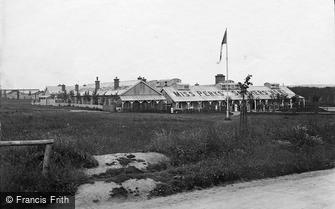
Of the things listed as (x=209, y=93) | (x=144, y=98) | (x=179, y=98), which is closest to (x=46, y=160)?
(x=179, y=98)

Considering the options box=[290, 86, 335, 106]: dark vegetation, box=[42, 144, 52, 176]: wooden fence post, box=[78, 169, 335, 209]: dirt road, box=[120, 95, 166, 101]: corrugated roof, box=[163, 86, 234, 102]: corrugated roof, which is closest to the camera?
box=[78, 169, 335, 209]: dirt road

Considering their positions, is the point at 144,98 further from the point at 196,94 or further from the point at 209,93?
the point at 209,93

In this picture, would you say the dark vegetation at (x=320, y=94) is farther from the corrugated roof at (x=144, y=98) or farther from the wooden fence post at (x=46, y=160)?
the wooden fence post at (x=46, y=160)

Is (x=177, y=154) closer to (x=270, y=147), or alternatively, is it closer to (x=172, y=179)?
(x=172, y=179)

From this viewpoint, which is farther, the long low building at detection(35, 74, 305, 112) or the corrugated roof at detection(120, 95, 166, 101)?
the corrugated roof at detection(120, 95, 166, 101)

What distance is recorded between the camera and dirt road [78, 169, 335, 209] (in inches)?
285

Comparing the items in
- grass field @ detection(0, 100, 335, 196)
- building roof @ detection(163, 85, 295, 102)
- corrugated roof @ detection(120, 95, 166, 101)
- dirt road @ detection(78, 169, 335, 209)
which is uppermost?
building roof @ detection(163, 85, 295, 102)

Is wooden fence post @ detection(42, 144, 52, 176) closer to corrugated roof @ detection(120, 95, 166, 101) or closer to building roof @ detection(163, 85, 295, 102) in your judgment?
building roof @ detection(163, 85, 295, 102)

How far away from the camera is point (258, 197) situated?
7.91 metres

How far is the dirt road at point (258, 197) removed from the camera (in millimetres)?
7242

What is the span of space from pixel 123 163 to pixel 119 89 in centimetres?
4999

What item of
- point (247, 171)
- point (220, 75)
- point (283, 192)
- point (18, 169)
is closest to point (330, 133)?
point (247, 171)

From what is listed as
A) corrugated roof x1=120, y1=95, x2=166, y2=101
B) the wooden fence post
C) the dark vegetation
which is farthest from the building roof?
the wooden fence post

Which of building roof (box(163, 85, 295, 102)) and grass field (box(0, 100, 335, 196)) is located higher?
building roof (box(163, 85, 295, 102))
